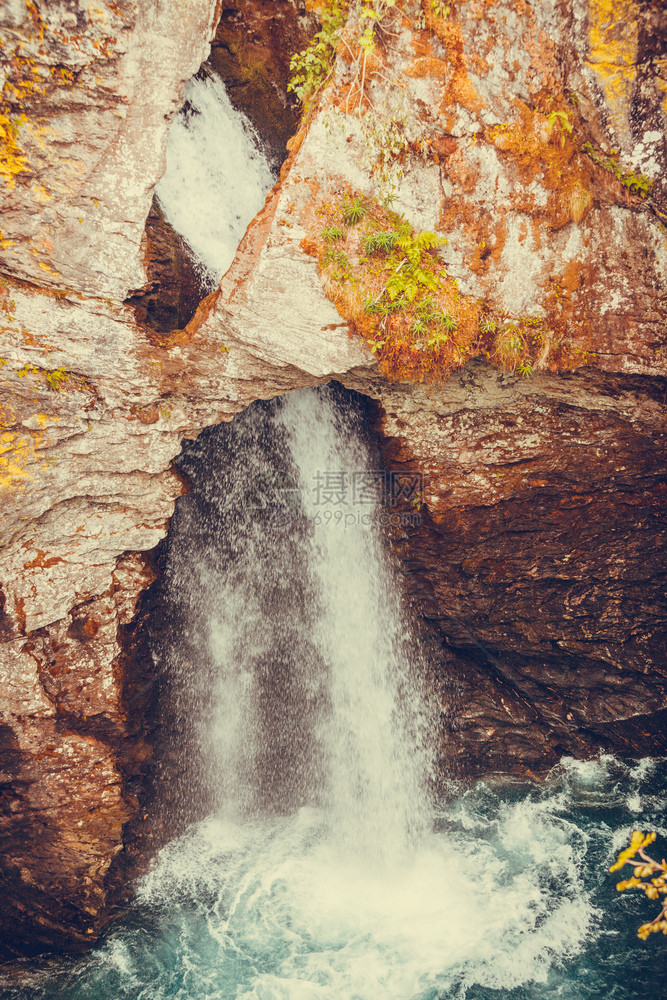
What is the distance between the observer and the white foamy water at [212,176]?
5953 mm

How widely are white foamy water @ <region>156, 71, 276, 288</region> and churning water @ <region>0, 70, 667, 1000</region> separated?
2cm

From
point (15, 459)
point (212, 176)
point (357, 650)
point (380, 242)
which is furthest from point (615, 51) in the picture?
point (357, 650)

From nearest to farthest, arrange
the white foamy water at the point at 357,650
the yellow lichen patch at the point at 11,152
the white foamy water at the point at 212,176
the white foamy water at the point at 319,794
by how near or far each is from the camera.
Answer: the yellow lichen patch at the point at 11,152 < the white foamy water at the point at 212,176 < the white foamy water at the point at 319,794 < the white foamy water at the point at 357,650

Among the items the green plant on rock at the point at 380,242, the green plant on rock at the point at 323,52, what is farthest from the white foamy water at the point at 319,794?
the green plant on rock at the point at 323,52

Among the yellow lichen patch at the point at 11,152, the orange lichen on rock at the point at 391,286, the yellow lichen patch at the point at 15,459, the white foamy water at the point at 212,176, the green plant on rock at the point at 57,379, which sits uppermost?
the white foamy water at the point at 212,176

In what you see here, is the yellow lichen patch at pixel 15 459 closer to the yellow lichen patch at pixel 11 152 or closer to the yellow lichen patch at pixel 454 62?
the yellow lichen patch at pixel 11 152

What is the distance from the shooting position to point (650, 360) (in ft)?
17.7

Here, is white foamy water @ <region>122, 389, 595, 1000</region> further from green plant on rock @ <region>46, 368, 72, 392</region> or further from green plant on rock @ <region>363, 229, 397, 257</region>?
green plant on rock @ <region>363, 229, 397, 257</region>

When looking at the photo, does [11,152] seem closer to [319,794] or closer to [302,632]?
[302,632]

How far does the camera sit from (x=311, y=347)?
17.9 feet

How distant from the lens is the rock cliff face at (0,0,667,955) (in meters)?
4.66

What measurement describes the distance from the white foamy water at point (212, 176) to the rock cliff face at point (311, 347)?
1.20ft

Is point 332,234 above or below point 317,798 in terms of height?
above

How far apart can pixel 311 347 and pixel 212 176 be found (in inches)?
107
